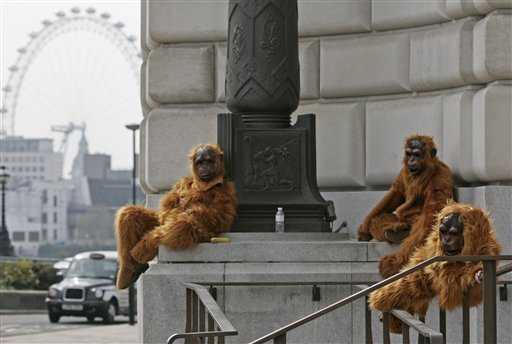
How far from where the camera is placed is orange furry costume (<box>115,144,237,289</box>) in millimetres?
12266

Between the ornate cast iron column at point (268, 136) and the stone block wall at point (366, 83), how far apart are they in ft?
3.14

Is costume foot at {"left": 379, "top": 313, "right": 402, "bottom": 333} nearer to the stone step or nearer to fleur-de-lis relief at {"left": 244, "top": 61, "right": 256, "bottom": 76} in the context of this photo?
the stone step

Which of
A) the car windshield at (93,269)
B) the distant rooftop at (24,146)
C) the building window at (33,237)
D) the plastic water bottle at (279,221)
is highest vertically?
the distant rooftop at (24,146)

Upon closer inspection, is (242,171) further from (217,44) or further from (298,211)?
(217,44)

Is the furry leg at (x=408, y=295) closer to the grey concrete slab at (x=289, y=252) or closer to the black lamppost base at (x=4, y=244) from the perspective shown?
the grey concrete slab at (x=289, y=252)

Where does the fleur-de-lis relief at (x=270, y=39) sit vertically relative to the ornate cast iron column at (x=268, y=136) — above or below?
above

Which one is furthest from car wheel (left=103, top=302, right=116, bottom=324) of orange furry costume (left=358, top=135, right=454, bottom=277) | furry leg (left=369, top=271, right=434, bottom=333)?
furry leg (left=369, top=271, right=434, bottom=333)

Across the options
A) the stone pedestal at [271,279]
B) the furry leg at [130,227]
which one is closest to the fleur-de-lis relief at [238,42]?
the furry leg at [130,227]

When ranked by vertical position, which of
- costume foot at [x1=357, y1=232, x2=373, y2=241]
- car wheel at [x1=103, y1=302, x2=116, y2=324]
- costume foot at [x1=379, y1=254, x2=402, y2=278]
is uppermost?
costume foot at [x1=357, y1=232, x2=373, y2=241]

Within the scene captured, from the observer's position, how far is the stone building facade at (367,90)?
1228cm

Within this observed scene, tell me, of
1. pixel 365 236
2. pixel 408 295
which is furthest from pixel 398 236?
pixel 408 295

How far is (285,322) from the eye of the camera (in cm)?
1210

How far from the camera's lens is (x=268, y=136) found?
12617 millimetres

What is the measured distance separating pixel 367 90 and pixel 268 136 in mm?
1312
